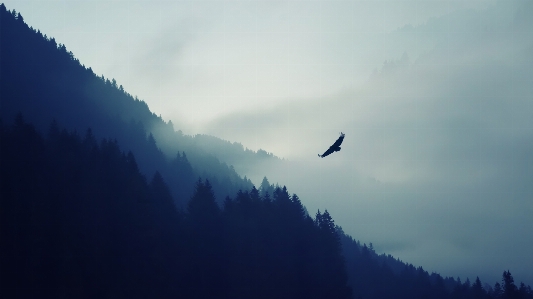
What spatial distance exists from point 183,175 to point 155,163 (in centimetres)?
666

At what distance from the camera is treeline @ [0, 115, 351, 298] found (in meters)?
36.0

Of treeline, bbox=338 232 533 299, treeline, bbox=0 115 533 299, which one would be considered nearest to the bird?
treeline, bbox=0 115 533 299

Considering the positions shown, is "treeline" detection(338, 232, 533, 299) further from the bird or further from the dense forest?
the bird

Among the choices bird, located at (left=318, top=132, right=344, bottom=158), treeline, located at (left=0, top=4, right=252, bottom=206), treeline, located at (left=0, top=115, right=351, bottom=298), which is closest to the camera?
bird, located at (left=318, top=132, right=344, bottom=158)

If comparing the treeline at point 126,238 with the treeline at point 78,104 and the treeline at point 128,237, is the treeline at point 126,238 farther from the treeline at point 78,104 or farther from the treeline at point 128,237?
the treeline at point 78,104

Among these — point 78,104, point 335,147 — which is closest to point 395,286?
point 335,147

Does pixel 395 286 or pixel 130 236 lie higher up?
pixel 130 236

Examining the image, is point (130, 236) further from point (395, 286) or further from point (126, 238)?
point (395, 286)

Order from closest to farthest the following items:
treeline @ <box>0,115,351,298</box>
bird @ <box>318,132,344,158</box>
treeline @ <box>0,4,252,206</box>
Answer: bird @ <box>318,132,344,158</box>, treeline @ <box>0,115,351,298</box>, treeline @ <box>0,4,252,206</box>

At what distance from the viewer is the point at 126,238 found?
40688 millimetres

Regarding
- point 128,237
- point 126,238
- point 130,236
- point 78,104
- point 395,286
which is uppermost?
point 78,104

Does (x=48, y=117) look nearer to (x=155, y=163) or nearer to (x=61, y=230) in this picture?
(x=155, y=163)

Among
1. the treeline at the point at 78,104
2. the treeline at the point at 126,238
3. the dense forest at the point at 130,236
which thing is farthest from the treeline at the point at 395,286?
the treeline at the point at 126,238

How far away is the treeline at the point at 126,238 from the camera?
36.0m
